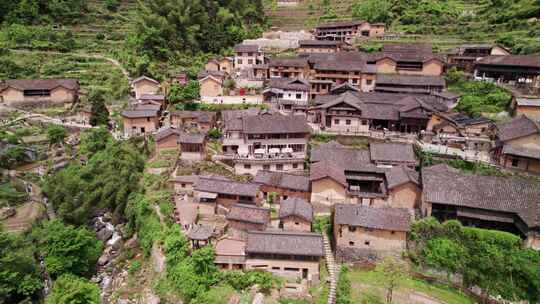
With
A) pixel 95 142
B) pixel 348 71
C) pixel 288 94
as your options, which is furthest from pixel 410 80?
pixel 95 142

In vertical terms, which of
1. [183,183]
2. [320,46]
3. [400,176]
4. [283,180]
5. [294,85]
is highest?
[320,46]

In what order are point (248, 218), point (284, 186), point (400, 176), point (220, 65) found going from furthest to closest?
point (220, 65), point (284, 186), point (400, 176), point (248, 218)

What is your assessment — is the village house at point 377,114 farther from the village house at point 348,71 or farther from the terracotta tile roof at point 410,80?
the village house at point 348,71

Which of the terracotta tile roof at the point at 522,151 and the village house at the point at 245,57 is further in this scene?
the village house at the point at 245,57

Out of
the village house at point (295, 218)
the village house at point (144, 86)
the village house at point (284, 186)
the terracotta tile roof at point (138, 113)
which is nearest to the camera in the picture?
the village house at point (295, 218)

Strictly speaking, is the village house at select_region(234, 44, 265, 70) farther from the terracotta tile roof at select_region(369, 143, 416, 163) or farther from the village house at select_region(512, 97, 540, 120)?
the village house at select_region(512, 97, 540, 120)

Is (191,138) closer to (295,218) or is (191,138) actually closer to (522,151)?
(295,218)

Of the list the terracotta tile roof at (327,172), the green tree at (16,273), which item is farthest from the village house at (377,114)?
the green tree at (16,273)

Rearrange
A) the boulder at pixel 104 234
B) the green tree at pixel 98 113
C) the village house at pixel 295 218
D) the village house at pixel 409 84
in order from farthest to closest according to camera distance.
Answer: the green tree at pixel 98 113 → the village house at pixel 409 84 → the boulder at pixel 104 234 → the village house at pixel 295 218
